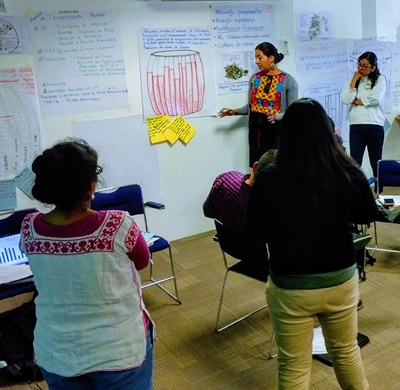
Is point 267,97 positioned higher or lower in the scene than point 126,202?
higher

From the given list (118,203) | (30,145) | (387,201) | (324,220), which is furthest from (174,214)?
(324,220)

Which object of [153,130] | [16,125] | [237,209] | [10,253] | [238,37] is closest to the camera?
[237,209]

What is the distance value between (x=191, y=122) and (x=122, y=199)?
115 centimetres

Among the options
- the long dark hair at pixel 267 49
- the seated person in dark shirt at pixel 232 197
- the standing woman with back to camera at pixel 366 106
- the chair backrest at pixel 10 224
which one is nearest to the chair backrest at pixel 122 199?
the chair backrest at pixel 10 224

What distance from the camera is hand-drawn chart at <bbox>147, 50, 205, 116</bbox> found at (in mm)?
4023

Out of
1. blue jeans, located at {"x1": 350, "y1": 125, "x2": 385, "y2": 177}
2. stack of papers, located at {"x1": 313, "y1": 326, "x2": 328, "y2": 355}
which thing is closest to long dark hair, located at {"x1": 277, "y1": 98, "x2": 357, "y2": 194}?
stack of papers, located at {"x1": 313, "y1": 326, "x2": 328, "y2": 355}

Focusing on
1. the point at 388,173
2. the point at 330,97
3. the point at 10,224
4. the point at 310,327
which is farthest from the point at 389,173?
the point at 10,224

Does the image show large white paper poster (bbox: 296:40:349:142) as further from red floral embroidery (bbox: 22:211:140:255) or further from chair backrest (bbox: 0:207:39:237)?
red floral embroidery (bbox: 22:211:140:255)

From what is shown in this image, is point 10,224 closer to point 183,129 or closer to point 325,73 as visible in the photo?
point 183,129

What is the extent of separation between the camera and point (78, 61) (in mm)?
3707

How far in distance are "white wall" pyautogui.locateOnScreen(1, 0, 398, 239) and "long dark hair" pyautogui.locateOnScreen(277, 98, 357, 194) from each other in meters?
2.57

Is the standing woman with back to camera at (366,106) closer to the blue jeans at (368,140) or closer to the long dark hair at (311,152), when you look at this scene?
the blue jeans at (368,140)

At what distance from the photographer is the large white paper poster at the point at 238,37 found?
4.24 meters

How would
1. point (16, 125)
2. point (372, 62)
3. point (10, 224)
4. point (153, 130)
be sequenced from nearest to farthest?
point (10, 224)
point (16, 125)
point (153, 130)
point (372, 62)
